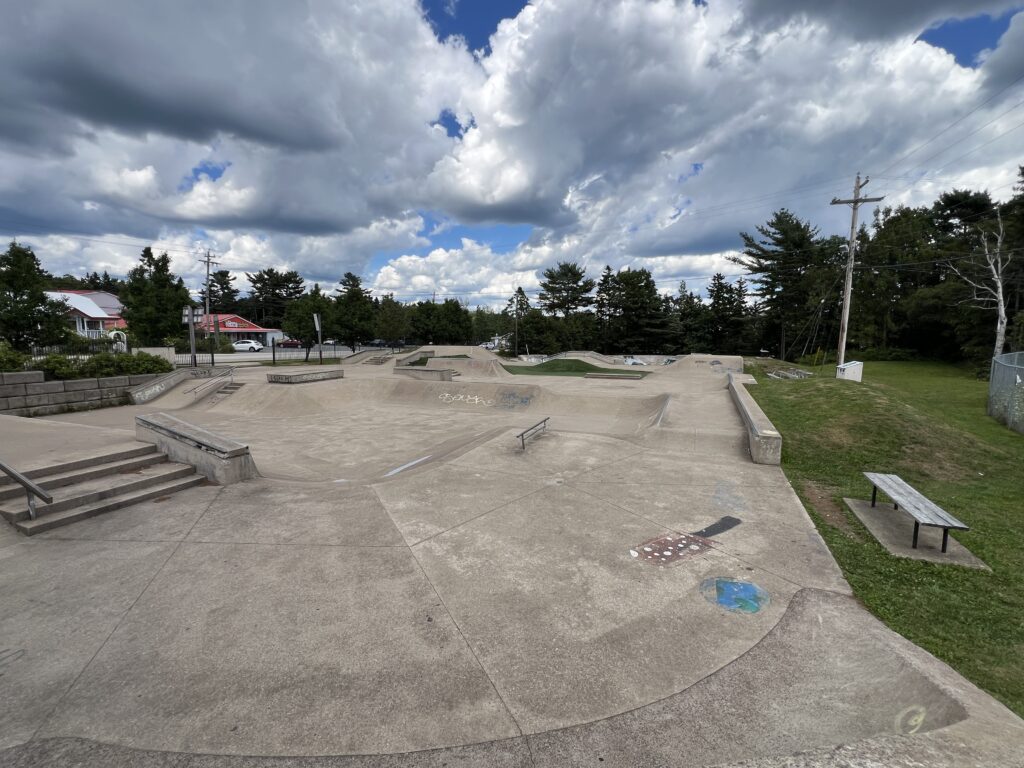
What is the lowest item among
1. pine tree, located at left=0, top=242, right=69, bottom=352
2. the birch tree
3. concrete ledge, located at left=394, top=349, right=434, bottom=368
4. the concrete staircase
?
the concrete staircase

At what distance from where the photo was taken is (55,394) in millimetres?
14867

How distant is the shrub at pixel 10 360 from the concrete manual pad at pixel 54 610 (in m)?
14.2

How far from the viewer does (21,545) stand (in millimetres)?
5027

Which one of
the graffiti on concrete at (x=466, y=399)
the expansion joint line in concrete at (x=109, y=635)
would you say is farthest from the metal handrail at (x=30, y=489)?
the graffiti on concrete at (x=466, y=399)

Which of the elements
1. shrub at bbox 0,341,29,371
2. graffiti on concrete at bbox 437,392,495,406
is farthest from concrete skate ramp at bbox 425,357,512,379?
shrub at bbox 0,341,29,371

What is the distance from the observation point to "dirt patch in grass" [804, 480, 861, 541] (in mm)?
5902

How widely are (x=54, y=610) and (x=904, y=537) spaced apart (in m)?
9.12

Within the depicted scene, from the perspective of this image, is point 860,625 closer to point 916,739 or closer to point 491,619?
point 916,739

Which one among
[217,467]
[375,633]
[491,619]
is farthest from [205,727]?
[217,467]

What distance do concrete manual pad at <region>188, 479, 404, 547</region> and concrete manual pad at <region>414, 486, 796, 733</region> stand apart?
0.98 m

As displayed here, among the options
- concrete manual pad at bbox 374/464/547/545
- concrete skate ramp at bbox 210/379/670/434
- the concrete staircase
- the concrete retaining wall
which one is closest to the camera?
the concrete staircase

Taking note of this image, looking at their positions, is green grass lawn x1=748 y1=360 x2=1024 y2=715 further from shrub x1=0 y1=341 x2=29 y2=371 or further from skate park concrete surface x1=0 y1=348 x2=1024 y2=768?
shrub x1=0 y1=341 x2=29 y2=371

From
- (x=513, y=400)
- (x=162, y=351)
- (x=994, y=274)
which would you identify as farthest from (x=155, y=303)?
(x=994, y=274)

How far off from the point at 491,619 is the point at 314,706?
1.45m
